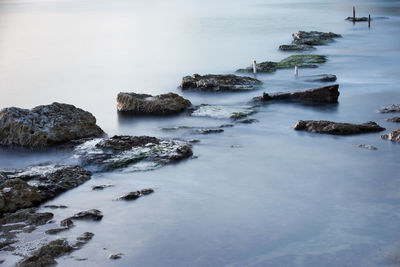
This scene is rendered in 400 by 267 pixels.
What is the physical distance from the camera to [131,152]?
51.2 feet

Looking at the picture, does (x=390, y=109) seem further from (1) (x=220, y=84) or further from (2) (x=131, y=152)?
(2) (x=131, y=152)

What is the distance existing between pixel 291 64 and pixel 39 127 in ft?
56.3

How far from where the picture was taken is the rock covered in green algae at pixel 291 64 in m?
30.4

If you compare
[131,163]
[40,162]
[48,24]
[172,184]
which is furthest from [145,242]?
[48,24]

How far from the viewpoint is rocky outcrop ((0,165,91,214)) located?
40.0 ft

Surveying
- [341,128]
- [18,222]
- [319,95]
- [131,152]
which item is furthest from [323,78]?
[18,222]

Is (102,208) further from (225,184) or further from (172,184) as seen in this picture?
(225,184)

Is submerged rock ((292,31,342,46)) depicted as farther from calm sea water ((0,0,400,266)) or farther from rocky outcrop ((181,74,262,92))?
rocky outcrop ((181,74,262,92))

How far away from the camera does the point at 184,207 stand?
40.9ft

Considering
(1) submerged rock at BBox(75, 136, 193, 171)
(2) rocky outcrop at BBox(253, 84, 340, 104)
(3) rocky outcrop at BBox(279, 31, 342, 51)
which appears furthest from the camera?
(3) rocky outcrop at BBox(279, 31, 342, 51)

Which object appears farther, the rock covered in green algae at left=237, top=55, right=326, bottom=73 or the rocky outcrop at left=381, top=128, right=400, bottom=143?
the rock covered in green algae at left=237, top=55, right=326, bottom=73

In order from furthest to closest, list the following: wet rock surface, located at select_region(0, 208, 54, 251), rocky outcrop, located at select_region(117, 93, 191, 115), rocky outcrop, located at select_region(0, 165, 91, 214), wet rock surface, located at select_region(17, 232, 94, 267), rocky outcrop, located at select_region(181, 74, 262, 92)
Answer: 1. rocky outcrop, located at select_region(181, 74, 262, 92)
2. rocky outcrop, located at select_region(117, 93, 191, 115)
3. rocky outcrop, located at select_region(0, 165, 91, 214)
4. wet rock surface, located at select_region(0, 208, 54, 251)
5. wet rock surface, located at select_region(17, 232, 94, 267)

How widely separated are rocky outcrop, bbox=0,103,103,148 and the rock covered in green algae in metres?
14.5

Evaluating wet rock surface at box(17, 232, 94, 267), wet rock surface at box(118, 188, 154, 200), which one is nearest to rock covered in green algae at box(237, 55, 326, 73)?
wet rock surface at box(118, 188, 154, 200)
